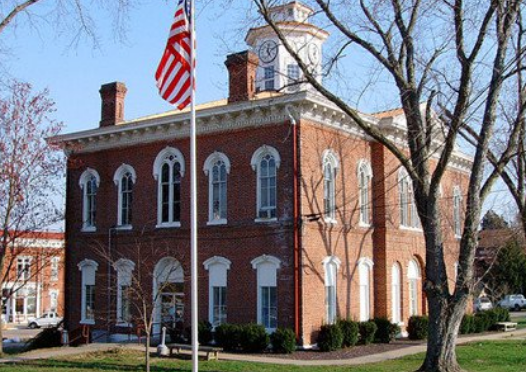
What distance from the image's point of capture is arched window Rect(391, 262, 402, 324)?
29516 mm

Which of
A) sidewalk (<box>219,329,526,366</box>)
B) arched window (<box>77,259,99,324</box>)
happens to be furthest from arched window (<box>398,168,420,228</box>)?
arched window (<box>77,259,99,324</box>)

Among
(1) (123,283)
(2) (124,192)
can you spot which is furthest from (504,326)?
(2) (124,192)

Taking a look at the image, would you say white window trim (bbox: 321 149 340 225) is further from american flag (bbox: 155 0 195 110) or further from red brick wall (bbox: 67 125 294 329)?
american flag (bbox: 155 0 195 110)

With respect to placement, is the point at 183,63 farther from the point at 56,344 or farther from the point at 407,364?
the point at 56,344

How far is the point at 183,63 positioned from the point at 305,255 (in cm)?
1127

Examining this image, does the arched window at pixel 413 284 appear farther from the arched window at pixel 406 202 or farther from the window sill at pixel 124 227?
the window sill at pixel 124 227

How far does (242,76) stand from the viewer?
2653 cm

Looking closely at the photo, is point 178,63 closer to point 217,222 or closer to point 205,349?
point 205,349

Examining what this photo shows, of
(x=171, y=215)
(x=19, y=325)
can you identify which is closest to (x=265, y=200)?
(x=171, y=215)

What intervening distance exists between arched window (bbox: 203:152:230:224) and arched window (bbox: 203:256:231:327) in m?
1.52

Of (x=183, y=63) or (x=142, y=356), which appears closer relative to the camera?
(x=183, y=63)

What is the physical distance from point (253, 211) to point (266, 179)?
4.04ft

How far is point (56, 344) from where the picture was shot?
30.5 m

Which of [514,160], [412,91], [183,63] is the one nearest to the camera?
[183,63]
